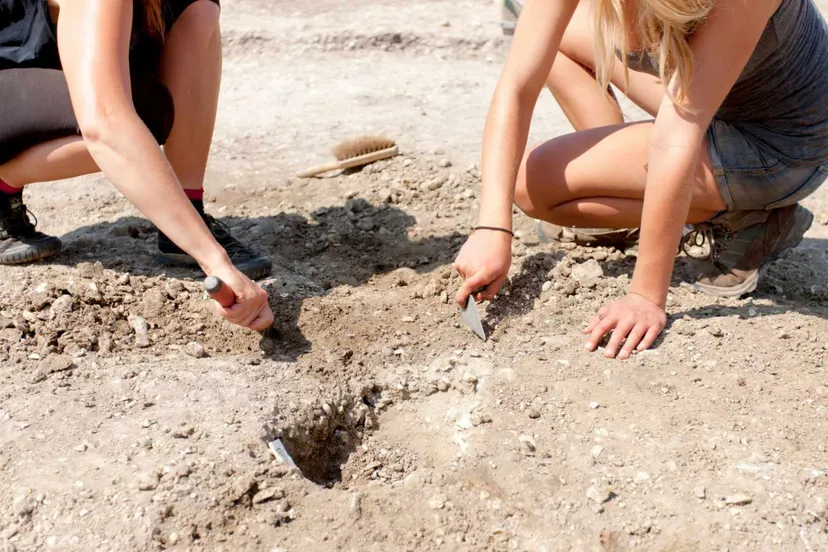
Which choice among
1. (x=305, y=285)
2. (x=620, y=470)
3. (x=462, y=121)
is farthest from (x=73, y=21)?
(x=462, y=121)

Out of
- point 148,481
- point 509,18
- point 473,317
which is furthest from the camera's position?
point 509,18

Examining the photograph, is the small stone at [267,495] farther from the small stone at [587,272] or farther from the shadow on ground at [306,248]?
the small stone at [587,272]

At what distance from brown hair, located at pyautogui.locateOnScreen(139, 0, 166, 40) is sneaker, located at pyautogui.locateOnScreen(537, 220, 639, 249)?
143 cm

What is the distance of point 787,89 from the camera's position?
8.32ft

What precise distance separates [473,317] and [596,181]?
2.19 ft

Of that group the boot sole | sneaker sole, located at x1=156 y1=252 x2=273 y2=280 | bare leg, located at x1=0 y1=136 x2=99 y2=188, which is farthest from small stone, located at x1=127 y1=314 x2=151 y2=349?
the boot sole

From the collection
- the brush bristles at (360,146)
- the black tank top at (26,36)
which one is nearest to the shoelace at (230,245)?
the black tank top at (26,36)

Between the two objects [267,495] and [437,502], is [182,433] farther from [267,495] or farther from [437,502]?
[437,502]

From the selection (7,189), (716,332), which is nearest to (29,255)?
(7,189)

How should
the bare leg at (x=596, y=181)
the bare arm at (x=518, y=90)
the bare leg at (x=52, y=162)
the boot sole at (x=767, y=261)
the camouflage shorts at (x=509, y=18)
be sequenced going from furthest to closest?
the camouflage shorts at (x=509, y=18)
the boot sole at (x=767, y=261)
the bare leg at (x=596, y=181)
the bare leg at (x=52, y=162)
the bare arm at (x=518, y=90)

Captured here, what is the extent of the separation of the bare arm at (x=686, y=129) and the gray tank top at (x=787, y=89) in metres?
0.26

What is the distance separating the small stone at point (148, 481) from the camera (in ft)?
6.07

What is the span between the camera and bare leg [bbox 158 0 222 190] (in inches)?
111

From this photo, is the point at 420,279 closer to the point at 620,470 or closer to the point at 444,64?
the point at 620,470
